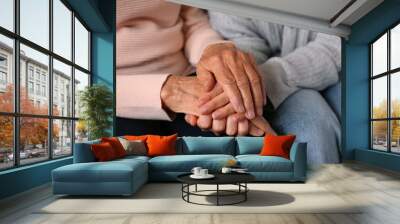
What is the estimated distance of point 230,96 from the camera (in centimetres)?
706

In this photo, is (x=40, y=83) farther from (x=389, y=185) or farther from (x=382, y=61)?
(x=382, y=61)

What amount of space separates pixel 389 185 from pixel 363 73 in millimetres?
3999

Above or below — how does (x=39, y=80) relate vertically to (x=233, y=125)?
above

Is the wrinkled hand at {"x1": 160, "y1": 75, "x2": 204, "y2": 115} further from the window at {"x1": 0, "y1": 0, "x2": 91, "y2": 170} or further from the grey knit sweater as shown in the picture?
the window at {"x1": 0, "y1": 0, "x2": 91, "y2": 170}

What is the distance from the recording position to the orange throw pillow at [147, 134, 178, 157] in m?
6.23

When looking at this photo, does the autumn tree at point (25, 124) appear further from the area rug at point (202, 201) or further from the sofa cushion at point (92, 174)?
the area rug at point (202, 201)

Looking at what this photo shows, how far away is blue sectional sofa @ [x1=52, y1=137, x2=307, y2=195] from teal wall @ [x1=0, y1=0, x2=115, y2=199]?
65 cm

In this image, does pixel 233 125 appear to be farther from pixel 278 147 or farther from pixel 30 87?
pixel 30 87

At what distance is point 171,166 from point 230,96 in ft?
6.78

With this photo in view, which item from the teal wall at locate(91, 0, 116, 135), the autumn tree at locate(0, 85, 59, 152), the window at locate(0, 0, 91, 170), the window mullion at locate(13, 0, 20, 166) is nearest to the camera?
the autumn tree at locate(0, 85, 59, 152)

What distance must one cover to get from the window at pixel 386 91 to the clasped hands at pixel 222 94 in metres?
2.45

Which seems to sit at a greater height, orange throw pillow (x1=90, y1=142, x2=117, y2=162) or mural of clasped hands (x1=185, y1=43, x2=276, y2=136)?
mural of clasped hands (x1=185, y1=43, x2=276, y2=136)

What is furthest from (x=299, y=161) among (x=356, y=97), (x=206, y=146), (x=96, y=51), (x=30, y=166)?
(x=96, y=51)

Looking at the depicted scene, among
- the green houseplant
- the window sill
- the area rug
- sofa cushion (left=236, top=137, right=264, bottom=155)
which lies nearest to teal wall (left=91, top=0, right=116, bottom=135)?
the green houseplant
